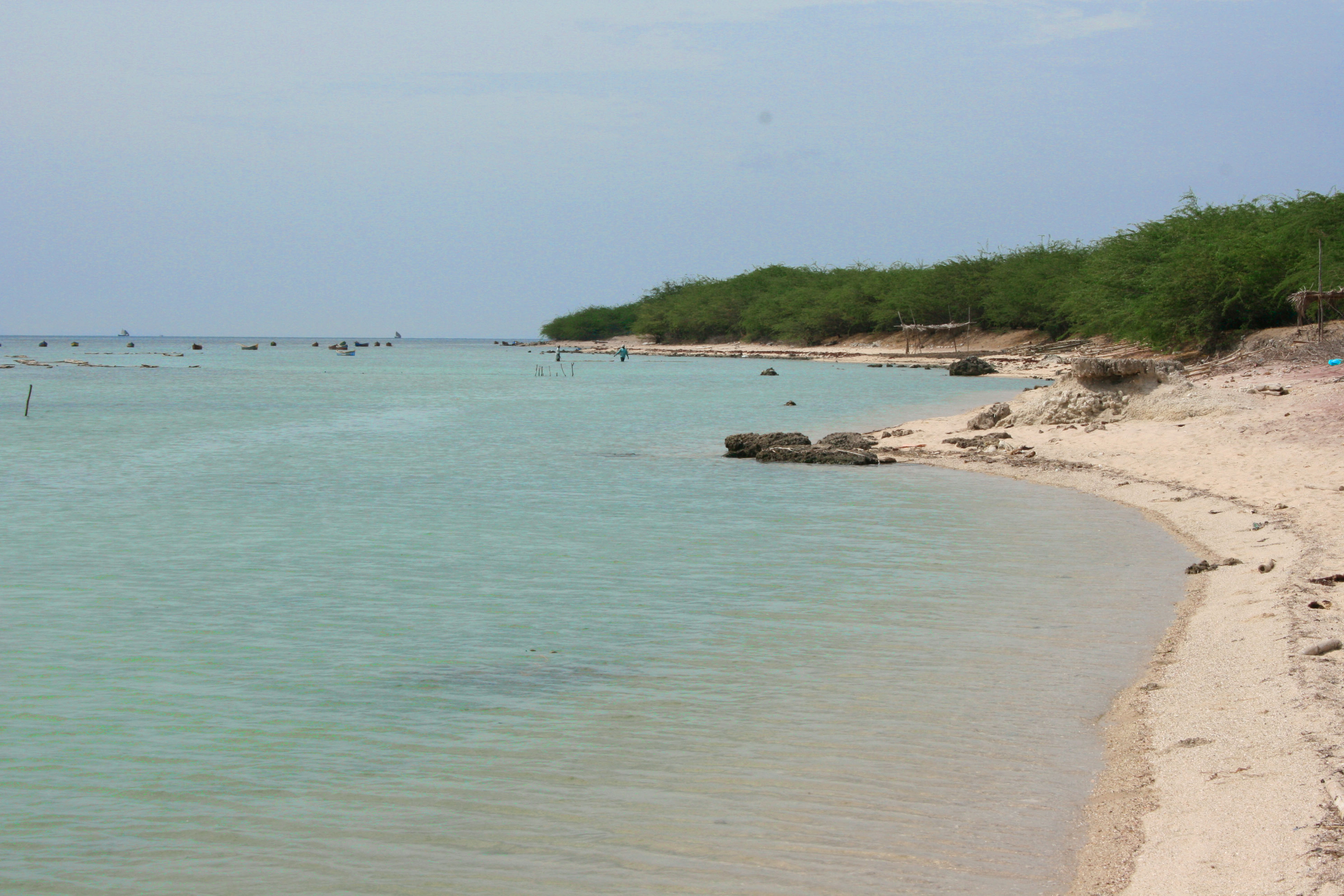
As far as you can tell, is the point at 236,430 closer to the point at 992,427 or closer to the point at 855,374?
the point at 992,427

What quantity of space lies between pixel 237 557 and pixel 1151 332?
35.8 metres

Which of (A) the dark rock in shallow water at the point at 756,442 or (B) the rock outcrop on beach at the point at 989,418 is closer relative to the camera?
(A) the dark rock in shallow water at the point at 756,442

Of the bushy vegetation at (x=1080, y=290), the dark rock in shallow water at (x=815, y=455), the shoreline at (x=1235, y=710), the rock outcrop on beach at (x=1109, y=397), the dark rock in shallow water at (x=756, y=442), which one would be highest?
the bushy vegetation at (x=1080, y=290)

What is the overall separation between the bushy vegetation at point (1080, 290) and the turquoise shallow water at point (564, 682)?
25401 millimetres

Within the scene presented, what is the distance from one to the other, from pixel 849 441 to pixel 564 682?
1356 cm

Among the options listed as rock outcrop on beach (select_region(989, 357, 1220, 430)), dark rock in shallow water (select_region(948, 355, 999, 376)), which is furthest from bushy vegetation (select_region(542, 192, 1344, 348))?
rock outcrop on beach (select_region(989, 357, 1220, 430))

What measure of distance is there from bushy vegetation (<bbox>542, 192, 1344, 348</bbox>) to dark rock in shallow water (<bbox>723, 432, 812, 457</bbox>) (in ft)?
69.1

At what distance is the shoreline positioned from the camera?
156 inches

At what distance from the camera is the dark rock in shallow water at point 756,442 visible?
19484 millimetres

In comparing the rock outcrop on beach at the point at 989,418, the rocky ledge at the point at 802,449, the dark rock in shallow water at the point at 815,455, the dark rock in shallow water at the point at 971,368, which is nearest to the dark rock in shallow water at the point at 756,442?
the rocky ledge at the point at 802,449

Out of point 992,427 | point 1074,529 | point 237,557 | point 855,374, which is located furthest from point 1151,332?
point 237,557

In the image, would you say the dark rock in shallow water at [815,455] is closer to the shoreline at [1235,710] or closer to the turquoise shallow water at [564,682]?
the turquoise shallow water at [564,682]

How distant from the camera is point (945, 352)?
71938 mm

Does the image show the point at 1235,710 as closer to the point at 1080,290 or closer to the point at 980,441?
the point at 980,441
